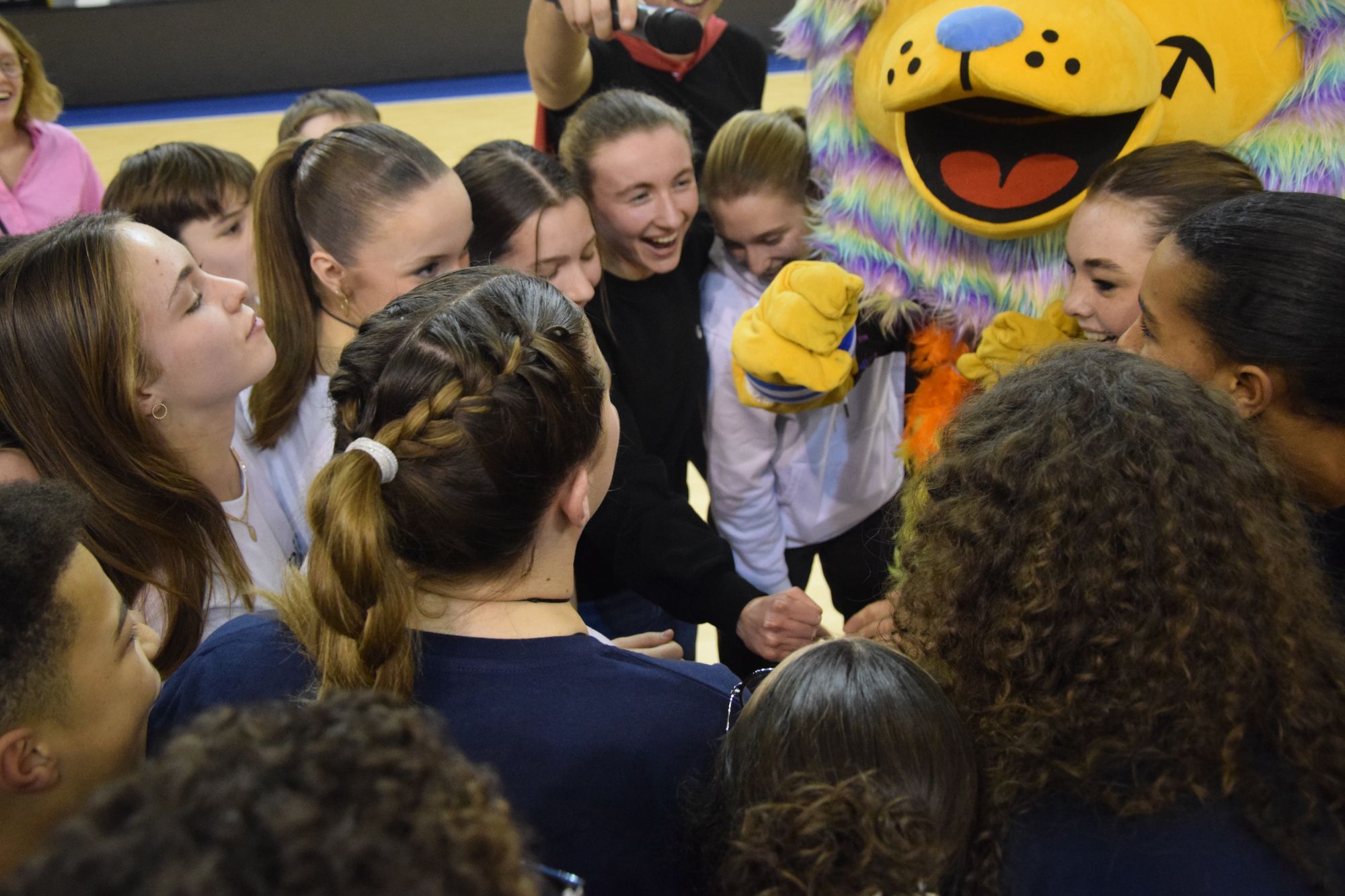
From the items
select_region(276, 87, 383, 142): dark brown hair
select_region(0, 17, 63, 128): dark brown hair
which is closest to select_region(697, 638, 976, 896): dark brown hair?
select_region(276, 87, 383, 142): dark brown hair

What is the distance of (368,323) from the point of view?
0.95 meters

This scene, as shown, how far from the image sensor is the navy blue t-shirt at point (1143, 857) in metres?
0.67

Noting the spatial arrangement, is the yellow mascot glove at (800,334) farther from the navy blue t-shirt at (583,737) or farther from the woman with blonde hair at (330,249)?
the navy blue t-shirt at (583,737)

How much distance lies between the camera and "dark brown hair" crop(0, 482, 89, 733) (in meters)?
0.71

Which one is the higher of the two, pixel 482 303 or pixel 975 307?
pixel 482 303

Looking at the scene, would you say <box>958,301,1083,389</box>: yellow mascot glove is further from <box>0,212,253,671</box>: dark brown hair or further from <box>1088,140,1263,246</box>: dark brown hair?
<box>0,212,253,671</box>: dark brown hair

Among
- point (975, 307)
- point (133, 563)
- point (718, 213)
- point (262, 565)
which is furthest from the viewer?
point (718, 213)

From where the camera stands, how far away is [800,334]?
4.75ft

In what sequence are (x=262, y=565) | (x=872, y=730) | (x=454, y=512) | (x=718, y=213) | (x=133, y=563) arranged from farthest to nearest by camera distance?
1. (x=718, y=213)
2. (x=262, y=565)
3. (x=133, y=563)
4. (x=454, y=512)
5. (x=872, y=730)

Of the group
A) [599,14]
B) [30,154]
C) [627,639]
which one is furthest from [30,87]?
[627,639]

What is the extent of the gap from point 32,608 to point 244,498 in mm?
649

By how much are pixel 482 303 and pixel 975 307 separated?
83 cm

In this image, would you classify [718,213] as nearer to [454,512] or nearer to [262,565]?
[262,565]

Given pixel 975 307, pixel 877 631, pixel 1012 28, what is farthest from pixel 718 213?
pixel 877 631
